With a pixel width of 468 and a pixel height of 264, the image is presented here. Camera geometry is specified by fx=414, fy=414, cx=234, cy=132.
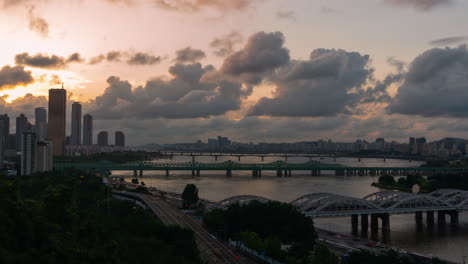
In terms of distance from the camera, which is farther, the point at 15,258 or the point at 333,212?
the point at 333,212

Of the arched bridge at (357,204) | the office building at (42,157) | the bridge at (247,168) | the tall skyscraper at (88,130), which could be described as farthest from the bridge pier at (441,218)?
the tall skyscraper at (88,130)

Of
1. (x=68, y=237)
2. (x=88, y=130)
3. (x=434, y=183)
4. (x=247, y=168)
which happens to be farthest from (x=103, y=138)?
(x=68, y=237)

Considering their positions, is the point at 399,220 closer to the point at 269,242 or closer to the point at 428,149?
the point at 269,242

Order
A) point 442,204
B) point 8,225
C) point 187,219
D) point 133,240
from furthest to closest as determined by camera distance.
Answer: point 442,204 → point 187,219 → point 133,240 → point 8,225

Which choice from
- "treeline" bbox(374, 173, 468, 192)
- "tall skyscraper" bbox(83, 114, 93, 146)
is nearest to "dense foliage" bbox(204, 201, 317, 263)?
"treeline" bbox(374, 173, 468, 192)

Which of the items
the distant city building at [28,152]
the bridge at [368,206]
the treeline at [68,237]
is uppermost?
the distant city building at [28,152]

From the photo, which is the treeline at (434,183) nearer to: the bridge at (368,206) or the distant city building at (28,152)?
the bridge at (368,206)

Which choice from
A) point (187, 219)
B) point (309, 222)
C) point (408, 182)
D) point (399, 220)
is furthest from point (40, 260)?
point (408, 182)
